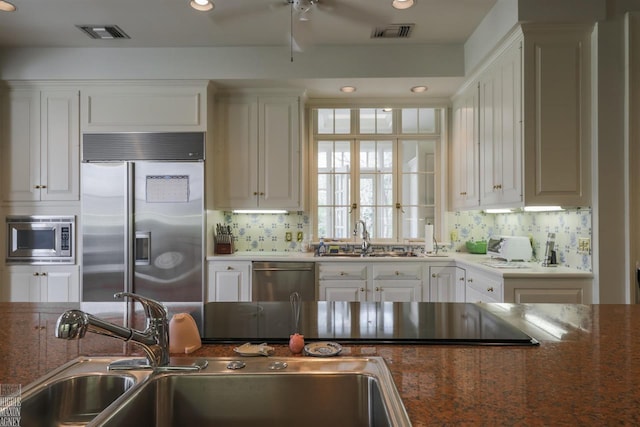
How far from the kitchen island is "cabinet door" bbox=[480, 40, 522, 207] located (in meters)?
1.55

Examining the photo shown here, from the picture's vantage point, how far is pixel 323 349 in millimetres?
1083

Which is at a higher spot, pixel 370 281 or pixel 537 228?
pixel 537 228

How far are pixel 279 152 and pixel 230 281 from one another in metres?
1.29

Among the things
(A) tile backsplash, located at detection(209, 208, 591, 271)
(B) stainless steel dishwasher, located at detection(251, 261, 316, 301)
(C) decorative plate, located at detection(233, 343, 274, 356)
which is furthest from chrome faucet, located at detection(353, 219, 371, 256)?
(C) decorative plate, located at detection(233, 343, 274, 356)

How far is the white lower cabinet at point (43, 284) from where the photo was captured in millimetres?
3498

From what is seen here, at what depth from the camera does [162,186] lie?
134 inches

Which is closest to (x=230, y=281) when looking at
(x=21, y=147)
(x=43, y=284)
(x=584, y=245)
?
(x=43, y=284)

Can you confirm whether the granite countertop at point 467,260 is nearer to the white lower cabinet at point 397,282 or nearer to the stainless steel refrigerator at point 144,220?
the white lower cabinet at point 397,282

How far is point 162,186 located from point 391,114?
8.01 feet

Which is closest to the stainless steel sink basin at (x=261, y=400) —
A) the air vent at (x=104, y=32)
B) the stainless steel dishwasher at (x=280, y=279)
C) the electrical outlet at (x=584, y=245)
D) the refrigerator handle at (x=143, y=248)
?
the electrical outlet at (x=584, y=245)

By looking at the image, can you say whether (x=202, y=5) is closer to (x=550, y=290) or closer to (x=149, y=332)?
(x=149, y=332)

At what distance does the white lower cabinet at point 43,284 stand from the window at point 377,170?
2.36 meters

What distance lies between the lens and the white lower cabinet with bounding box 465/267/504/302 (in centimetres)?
261

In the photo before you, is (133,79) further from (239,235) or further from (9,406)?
(9,406)
